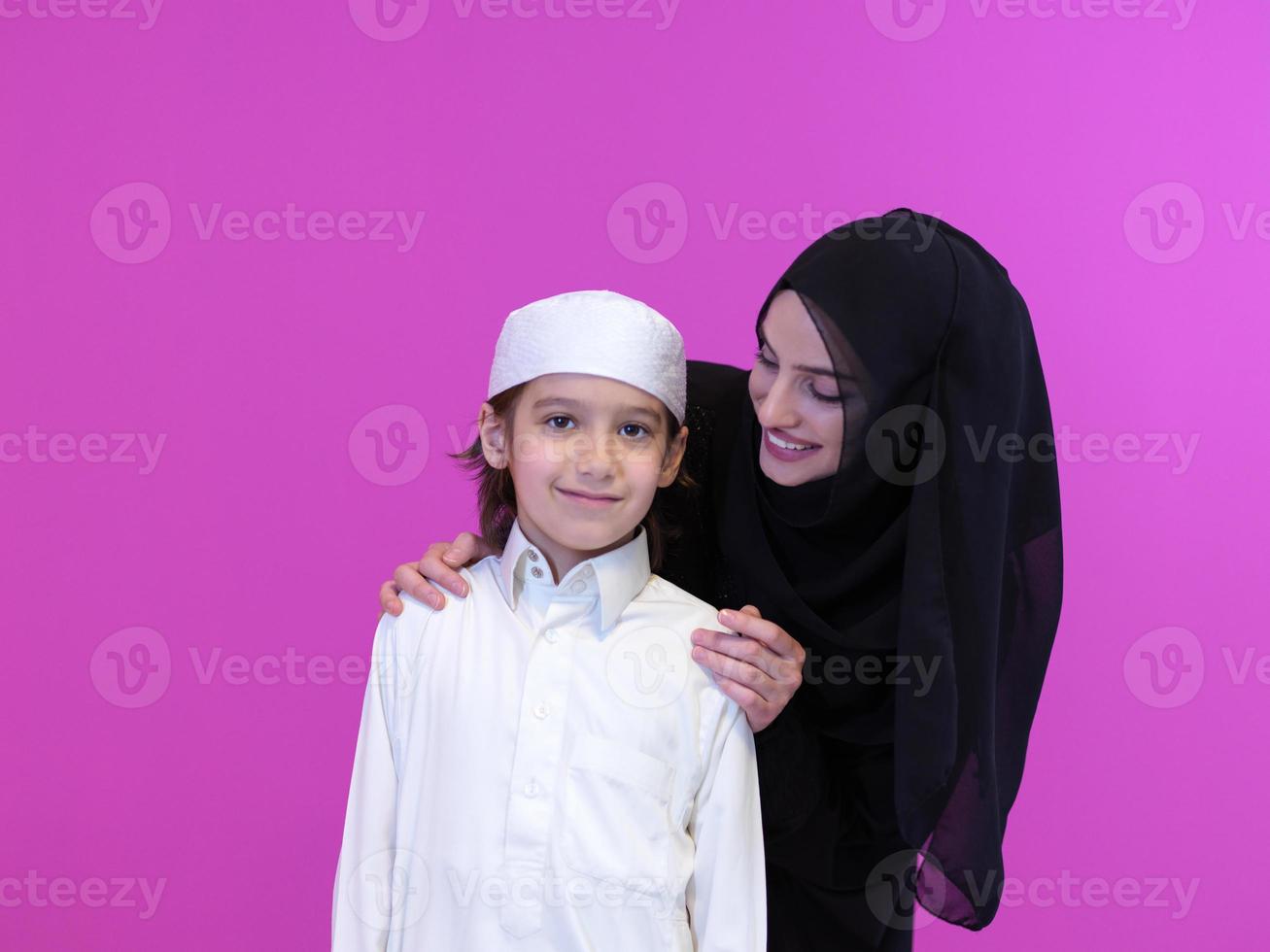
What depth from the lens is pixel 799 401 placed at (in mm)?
1409

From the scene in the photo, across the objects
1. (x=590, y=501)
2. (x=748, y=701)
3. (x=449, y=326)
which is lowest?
(x=748, y=701)

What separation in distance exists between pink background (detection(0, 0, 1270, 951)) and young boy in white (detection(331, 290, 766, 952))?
898 mm

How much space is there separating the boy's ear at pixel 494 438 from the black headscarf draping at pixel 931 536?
0.34m

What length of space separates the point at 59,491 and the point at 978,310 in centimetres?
181

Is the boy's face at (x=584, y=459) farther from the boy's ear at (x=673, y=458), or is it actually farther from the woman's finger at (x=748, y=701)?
the woman's finger at (x=748, y=701)

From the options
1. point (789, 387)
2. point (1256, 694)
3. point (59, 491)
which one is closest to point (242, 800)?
point (59, 491)

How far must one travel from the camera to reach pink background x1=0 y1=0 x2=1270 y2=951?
2.19 meters

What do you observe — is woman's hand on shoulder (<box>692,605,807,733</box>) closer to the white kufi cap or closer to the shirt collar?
the shirt collar

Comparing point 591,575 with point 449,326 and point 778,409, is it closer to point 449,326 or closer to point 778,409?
point 778,409

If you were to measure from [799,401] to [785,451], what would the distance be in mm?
69

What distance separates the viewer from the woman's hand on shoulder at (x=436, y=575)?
1.39 m

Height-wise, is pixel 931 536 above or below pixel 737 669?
above

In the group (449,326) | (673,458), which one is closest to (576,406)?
(673,458)

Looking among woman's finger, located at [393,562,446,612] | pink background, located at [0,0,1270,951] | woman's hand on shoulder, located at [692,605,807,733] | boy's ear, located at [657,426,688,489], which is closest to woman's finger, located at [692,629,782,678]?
woman's hand on shoulder, located at [692,605,807,733]
